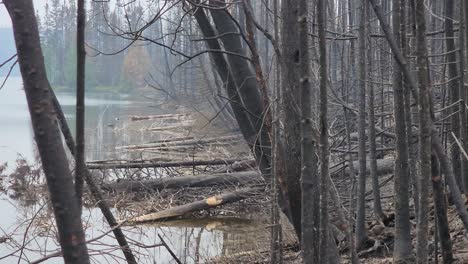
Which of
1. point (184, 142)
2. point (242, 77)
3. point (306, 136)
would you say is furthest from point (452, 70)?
point (184, 142)

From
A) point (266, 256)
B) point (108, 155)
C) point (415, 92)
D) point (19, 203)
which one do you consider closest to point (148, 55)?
point (108, 155)

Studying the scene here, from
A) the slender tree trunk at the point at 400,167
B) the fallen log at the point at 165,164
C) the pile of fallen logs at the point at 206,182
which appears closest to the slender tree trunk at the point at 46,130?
the slender tree trunk at the point at 400,167

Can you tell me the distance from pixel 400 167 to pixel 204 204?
760 cm

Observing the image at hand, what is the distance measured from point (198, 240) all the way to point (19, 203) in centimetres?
460

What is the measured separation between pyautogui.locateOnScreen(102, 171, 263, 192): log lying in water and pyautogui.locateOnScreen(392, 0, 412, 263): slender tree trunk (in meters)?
7.34

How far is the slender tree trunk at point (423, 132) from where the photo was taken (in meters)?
3.07

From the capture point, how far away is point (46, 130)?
1.79 m

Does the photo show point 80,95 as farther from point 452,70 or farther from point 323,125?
point 452,70

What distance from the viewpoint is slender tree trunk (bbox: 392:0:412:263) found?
173 inches

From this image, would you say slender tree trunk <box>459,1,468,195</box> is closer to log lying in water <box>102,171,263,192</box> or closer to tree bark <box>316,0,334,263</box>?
tree bark <box>316,0,334,263</box>

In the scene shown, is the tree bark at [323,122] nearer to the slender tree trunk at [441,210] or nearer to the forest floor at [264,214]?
the slender tree trunk at [441,210]

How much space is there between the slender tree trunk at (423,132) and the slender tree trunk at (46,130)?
1.91 metres

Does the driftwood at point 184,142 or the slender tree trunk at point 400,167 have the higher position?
the slender tree trunk at point 400,167

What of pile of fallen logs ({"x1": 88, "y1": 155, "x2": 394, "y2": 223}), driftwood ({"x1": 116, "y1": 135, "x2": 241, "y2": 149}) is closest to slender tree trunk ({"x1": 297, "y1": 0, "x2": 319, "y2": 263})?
pile of fallen logs ({"x1": 88, "y1": 155, "x2": 394, "y2": 223})
